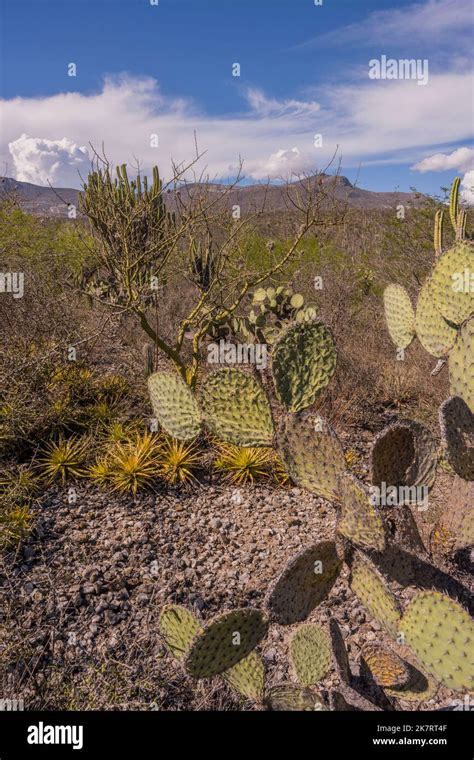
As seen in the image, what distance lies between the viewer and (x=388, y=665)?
6.81ft

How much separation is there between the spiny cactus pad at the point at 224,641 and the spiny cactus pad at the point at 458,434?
0.81 meters

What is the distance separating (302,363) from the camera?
1665 mm

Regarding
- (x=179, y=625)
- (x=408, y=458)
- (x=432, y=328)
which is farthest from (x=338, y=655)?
(x=432, y=328)

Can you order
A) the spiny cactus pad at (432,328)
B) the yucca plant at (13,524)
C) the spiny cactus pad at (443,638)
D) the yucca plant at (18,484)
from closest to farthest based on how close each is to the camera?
the spiny cactus pad at (443,638), the spiny cactus pad at (432,328), the yucca plant at (13,524), the yucca plant at (18,484)

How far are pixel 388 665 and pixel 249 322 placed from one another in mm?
3723

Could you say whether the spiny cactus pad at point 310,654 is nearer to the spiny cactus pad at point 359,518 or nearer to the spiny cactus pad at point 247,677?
the spiny cactus pad at point 247,677

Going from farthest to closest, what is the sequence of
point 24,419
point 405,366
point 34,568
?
point 405,366 < point 24,419 < point 34,568

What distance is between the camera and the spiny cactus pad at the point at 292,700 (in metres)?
1.59

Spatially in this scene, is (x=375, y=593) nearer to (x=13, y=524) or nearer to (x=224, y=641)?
(x=224, y=641)

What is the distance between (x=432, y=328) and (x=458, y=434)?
0.68m

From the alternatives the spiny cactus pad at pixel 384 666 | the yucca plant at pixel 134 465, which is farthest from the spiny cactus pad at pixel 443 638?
the yucca plant at pixel 134 465

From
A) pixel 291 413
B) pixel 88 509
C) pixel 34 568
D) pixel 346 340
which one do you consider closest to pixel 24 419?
pixel 88 509

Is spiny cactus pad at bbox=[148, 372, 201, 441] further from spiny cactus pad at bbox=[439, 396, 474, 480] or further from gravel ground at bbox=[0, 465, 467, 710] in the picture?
gravel ground at bbox=[0, 465, 467, 710]
